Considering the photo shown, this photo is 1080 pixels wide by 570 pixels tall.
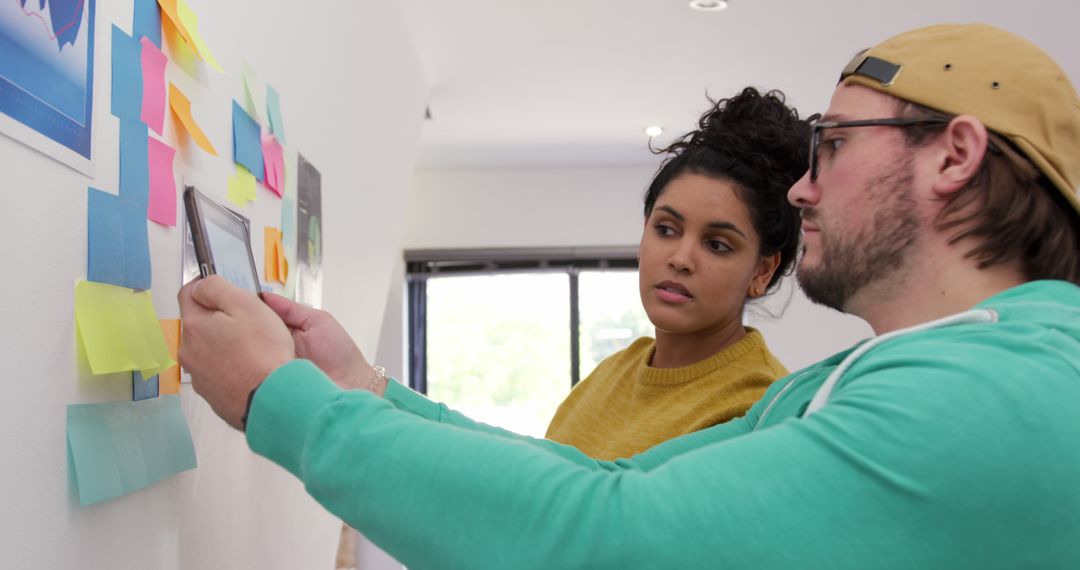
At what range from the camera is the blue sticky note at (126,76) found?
0.88 meters

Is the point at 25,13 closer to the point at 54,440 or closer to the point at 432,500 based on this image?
the point at 54,440

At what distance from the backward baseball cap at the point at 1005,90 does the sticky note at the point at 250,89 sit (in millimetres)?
838

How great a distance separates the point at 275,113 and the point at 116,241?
0.63 metres

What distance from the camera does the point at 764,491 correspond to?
64 cm

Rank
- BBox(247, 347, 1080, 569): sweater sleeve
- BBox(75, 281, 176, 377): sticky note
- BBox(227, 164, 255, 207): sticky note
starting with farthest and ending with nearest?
BBox(227, 164, 255, 207): sticky note → BBox(75, 281, 176, 377): sticky note → BBox(247, 347, 1080, 569): sweater sleeve

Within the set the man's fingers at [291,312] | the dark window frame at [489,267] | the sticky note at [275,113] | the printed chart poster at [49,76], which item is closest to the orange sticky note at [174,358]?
the man's fingers at [291,312]

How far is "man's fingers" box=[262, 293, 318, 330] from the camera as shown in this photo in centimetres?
97

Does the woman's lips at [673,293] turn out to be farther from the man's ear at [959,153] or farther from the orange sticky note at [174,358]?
the orange sticky note at [174,358]

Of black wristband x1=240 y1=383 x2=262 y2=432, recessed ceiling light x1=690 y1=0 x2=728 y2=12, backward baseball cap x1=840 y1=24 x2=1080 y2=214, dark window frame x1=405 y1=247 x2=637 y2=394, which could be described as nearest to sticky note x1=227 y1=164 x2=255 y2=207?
black wristband x1=240 y1=383 x2=262 y2=432

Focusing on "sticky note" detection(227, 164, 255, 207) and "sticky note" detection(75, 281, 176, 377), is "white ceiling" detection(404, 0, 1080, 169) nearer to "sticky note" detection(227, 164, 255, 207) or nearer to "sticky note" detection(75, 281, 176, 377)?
"sticky note" detection(227, 164, 255, 207)

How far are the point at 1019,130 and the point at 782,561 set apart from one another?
1.61 feet

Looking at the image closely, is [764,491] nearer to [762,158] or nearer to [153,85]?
[153,85]

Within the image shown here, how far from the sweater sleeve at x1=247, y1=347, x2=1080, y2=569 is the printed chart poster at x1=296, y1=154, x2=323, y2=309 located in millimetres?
1052

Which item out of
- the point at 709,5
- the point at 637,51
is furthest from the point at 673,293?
the point at 637,51
